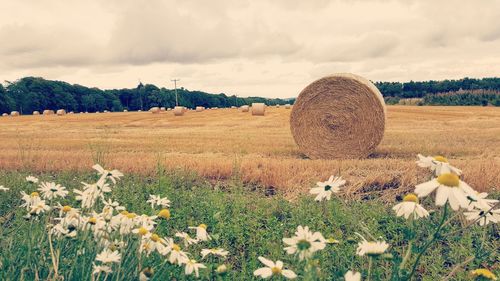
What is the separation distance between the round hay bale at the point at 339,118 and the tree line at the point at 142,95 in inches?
1320

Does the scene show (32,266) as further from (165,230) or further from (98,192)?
(165,230)

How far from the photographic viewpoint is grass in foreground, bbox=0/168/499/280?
2.89m

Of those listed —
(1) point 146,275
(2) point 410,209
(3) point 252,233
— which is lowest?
(3) point 252,233

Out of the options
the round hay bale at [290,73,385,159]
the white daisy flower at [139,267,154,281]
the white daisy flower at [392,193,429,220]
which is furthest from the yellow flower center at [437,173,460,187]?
the round hay bale at [290,73,385,159]

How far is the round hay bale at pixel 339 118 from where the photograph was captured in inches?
475

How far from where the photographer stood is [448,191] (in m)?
1.86

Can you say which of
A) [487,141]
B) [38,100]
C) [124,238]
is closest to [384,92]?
[487,141]

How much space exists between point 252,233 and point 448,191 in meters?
3.40

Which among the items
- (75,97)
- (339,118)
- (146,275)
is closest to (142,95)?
(75,97)

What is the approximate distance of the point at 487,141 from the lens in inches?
532

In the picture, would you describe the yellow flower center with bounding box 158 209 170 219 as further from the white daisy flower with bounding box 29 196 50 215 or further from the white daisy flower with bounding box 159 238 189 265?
the white daisy flower with bounding box 29 196 50 215

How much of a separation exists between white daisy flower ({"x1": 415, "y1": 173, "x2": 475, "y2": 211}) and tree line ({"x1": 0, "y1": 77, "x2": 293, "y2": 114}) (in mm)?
79555

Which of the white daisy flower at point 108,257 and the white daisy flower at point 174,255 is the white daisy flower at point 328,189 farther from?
the white daisy flower at point 108,257

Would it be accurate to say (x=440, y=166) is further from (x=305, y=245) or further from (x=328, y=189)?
(x=305, y=245)
